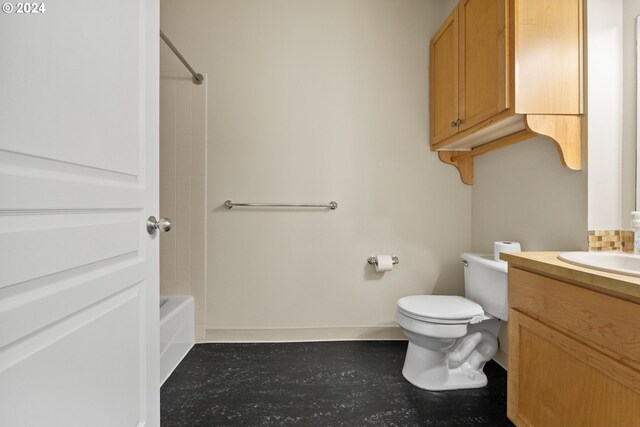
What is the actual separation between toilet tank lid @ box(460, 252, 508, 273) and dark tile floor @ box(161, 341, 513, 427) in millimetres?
616

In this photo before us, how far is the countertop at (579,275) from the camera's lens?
0.75 m

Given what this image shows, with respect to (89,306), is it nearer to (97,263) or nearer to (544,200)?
(97,263)

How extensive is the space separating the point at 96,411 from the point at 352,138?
1844 mm

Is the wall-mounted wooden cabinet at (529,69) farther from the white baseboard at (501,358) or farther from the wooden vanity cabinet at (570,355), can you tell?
the white baseboard at (501,358)

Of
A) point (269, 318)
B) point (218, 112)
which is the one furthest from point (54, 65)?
point (269, 318)

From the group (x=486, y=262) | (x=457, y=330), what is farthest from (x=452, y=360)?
(x=486, y=262)

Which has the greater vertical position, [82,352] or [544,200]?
[544,200]

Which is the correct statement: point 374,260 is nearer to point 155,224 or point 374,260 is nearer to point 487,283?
point 487,283

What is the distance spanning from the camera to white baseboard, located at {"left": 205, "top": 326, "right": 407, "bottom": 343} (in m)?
2.07

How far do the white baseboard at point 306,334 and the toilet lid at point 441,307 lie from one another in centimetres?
55

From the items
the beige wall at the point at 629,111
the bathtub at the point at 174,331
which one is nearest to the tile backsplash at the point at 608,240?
the beige wall at the point at 629,111

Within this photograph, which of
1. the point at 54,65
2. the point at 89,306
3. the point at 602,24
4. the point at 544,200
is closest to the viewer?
the point at 54,65

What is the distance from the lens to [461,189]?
2.17m

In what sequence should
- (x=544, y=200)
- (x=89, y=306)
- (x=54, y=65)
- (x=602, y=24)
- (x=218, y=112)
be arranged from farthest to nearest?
(x=218, y=112) < (x=544, y=200) < (x=602, y=24) < (x=89, y=306) < (x=54, y=65)
